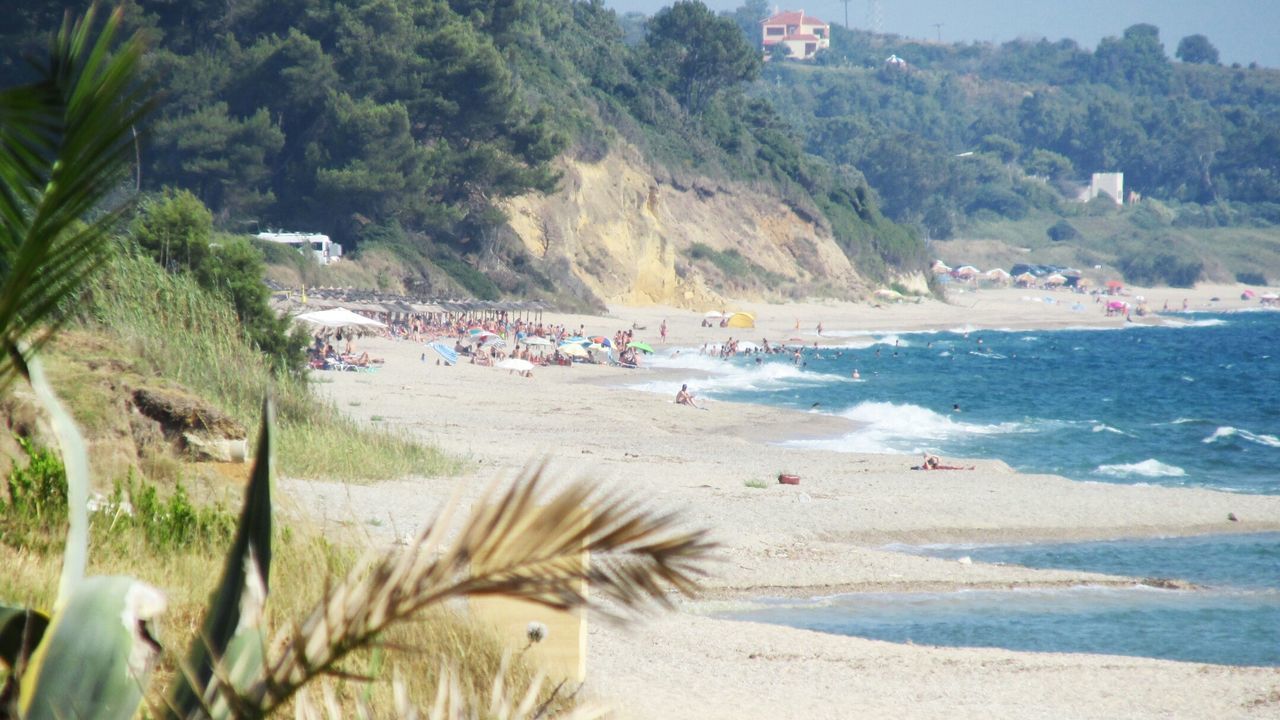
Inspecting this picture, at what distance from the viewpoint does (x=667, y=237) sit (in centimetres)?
6134

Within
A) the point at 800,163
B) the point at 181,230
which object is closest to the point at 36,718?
the point at 181,230

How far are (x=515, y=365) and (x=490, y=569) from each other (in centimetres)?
3205

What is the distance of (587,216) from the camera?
190 feet

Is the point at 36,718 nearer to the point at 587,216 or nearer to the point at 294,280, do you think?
the point at 294,280

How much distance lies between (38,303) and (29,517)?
10.9ft

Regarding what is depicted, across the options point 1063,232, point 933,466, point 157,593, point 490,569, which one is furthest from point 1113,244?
point 490,569

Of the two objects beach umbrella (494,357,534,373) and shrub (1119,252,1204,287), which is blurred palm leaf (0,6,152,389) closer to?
beach umbrella (494,357,534,373)

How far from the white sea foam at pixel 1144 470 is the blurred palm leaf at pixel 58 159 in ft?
75.1

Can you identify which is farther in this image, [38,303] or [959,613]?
[959,613]

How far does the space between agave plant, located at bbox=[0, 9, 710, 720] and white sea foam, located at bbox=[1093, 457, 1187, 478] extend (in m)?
22.7

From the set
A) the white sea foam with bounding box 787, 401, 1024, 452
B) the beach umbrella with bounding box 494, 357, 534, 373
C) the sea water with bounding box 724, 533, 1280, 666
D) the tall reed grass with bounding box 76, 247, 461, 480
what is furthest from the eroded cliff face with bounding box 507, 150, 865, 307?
the sea water with bounding box 724, 533, 1280, 666

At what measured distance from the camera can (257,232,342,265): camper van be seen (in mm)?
43469

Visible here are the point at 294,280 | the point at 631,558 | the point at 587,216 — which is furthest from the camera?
the point at 587,216

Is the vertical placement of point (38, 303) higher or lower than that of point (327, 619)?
higher
